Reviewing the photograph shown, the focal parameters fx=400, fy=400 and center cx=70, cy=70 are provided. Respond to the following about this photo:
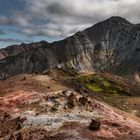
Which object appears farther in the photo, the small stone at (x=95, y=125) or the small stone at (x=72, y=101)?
the small stone at (x=72, y=101)

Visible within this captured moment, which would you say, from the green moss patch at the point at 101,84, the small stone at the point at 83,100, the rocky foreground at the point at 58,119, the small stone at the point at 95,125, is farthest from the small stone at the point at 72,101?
the green moss patch at the point at 101,84

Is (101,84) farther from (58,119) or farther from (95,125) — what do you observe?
(95,125)

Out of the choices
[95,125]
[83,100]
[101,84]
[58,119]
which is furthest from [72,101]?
[101,84]

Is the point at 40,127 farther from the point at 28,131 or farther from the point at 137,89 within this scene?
the point at 137,89

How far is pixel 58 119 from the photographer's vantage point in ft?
168

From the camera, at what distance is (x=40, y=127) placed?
159 ft

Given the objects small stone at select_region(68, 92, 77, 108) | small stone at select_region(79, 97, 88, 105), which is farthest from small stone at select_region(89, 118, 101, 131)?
small stone at select_region(79, 97, 88, 105)

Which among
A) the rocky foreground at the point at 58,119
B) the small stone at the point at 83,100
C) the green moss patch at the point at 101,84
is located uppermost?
the small stone at the point at 83,100

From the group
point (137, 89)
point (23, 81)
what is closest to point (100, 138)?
point (23, 81)

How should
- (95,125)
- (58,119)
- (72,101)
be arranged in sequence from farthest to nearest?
(72,101) → (58,119) → (95,125)

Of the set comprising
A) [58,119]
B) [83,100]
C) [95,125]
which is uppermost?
[83,100]

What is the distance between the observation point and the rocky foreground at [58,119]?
45750mm

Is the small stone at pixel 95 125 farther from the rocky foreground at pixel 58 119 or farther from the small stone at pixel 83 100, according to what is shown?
the small stone at pixel 83 100

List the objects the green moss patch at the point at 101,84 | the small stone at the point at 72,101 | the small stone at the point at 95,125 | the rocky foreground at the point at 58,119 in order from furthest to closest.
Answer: the green moss patch at the point at 101,84, the small stone at the point at 72,101, the small stone at the point at 95,125, the rocky foreground at the point at 58,119
